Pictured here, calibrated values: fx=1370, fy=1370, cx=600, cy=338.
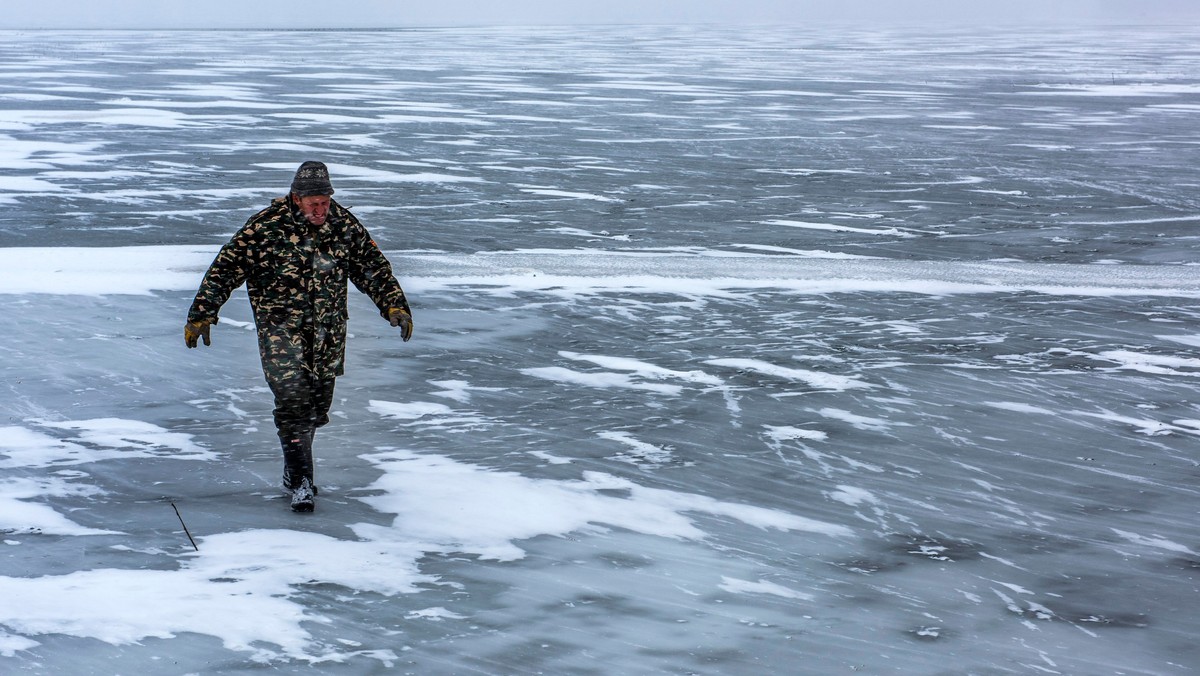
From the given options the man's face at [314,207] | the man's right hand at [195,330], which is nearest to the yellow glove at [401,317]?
the man's face at [314,207]

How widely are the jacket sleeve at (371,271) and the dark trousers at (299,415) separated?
15.5 inches

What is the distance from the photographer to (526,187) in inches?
600

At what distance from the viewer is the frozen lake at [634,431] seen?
4.54 meters

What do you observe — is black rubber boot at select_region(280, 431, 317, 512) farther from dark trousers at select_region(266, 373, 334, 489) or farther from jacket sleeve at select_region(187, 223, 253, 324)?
jacket sleeve at select_region(187, 223, 253, 324)

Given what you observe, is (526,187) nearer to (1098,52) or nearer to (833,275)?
(833,275)

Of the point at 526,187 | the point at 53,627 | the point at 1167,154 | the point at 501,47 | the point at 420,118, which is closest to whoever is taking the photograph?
the point at 53,627

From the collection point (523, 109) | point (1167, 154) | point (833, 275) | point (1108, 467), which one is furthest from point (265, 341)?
point (523, 109)

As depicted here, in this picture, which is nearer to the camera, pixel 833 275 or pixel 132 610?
pixel 132 610

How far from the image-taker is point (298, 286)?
17.4 ft

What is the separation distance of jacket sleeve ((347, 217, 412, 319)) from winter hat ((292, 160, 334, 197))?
0.30 meters

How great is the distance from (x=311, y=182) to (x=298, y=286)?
422 millimetres

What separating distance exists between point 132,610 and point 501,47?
180ft

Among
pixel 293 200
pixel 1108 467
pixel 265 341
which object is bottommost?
pixel 1108 467

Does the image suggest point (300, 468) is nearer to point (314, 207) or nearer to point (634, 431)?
point (314, 207)
